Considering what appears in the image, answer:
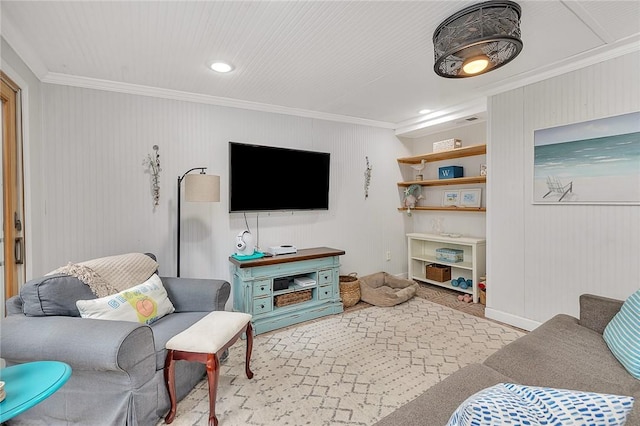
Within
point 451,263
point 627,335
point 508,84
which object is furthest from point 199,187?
Result: point 451,263

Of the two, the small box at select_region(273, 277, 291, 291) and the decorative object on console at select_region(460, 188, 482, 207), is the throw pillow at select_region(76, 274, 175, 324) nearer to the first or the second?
the small box at select_region(273, 277, 291, 291)

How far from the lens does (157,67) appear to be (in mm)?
2465

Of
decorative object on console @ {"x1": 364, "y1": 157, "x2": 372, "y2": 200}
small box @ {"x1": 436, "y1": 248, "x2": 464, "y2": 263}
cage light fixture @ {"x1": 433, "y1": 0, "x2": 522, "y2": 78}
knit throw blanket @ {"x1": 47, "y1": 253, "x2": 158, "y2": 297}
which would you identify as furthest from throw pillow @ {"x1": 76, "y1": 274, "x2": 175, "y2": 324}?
small box @ {"x1": 436, "y1": 248, "x2": 464, "y2": 263}

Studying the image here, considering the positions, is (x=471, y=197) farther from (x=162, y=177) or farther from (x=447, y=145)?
(x=162, y=177)

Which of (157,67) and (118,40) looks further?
(157,67)

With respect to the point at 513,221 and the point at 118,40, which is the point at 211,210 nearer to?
the point at 118,40

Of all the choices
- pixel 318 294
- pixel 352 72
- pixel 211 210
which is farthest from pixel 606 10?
pixel 211 210

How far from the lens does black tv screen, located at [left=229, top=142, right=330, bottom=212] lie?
3172mm

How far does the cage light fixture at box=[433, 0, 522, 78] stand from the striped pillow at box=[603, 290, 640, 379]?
1.52 meters

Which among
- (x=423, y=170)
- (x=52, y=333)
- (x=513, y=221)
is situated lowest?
(x=52, y=333)

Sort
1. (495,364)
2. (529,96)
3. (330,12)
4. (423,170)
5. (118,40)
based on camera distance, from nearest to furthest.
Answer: (495,364), (330,12), (118,40), (529,96), (423,170)

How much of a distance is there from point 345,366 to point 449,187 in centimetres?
303

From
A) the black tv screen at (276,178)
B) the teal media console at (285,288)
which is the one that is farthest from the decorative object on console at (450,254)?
the black tv screen at (276,178)

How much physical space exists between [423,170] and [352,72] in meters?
2.53
